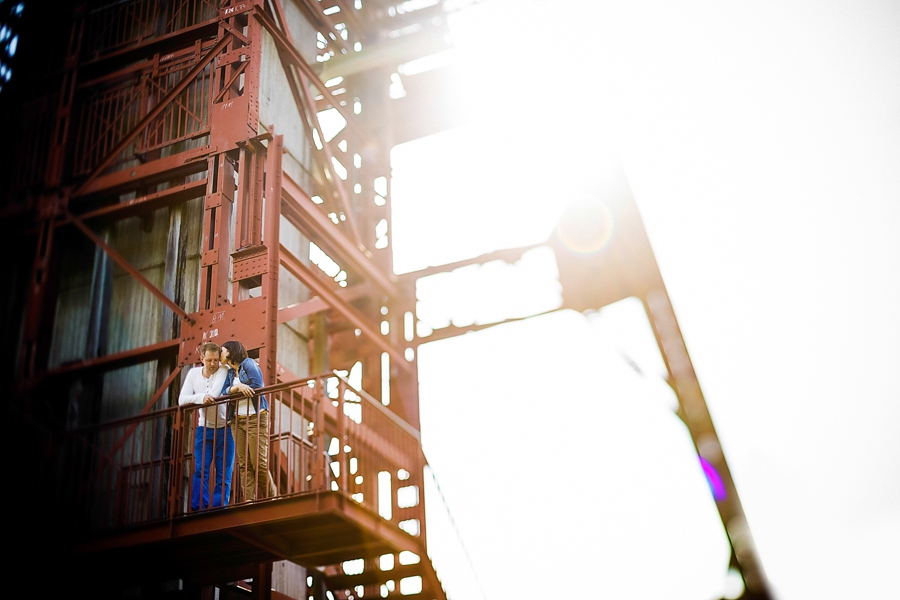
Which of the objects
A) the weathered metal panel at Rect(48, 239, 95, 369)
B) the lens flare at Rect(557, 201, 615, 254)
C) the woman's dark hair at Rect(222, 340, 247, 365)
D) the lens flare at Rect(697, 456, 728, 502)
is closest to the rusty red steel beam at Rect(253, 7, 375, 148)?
Answer: the lens flare at Rect(557, 201, 615, 254)

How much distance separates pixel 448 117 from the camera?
16.4 m

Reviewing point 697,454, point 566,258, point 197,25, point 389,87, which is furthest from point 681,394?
point 197,25

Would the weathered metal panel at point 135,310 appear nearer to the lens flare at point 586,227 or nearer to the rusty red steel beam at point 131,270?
the rusty red steel beam at point 131,270

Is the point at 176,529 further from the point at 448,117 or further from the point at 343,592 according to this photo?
the point at 448,117

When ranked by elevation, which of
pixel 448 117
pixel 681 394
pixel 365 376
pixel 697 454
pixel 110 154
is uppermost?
pixel 448 117

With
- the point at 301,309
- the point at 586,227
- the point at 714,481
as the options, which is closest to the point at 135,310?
the point at 301,309

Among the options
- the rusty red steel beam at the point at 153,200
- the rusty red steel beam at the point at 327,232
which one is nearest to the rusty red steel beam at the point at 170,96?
the rusty red steel beam at the point at 153,200

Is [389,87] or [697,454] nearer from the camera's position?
[697,454]

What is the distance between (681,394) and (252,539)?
6371 millimetres

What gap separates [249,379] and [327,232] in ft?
12.7

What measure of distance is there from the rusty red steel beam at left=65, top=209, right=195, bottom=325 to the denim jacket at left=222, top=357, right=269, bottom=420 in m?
1.40

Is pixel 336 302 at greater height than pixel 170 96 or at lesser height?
lesser

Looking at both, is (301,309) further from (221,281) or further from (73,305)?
(73,305)

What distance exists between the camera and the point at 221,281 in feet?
37.0
